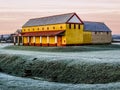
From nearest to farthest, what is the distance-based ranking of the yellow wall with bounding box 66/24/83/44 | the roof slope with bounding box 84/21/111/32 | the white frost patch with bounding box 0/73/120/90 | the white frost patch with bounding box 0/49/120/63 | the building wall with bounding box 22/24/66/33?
the white frost patch with bounding box 0/73/120/90
the white frost patch with bounding box 0/49/120/63
the yellow wall with bounding box 66/24/83/44
the building wall with bounding box 22/24/66/33
the roof slope with bounding box 84/21/111/32

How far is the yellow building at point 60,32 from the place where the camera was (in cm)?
6781

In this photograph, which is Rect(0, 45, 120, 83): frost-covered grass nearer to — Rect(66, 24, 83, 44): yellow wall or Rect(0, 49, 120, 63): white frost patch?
Rect(0, 49, 120, 63): white frost patch

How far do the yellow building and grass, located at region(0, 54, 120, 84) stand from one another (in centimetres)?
2844

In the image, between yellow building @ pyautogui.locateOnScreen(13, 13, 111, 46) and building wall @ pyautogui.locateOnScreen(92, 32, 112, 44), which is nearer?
→ yellow building @ pyautogui.locateOnScreen(13, 13, 111, 46)

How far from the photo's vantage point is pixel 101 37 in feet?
285

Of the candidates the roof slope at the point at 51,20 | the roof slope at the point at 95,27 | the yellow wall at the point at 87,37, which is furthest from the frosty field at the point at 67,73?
the roof slope at the point at 95,27

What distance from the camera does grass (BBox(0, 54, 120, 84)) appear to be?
89.0 ft

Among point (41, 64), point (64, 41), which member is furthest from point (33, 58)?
point (64, 41)

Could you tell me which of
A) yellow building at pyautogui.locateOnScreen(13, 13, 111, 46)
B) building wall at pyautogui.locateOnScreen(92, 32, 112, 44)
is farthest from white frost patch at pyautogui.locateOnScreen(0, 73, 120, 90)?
building wall at pyautogui.locateOnScreen(92, 32, 112, 44)

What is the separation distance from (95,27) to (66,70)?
57.2 m

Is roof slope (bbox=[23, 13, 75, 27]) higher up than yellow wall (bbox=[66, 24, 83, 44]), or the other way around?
roof slope (bbox=[23, 13, 75, 27])

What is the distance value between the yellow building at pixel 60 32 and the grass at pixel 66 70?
28.4m

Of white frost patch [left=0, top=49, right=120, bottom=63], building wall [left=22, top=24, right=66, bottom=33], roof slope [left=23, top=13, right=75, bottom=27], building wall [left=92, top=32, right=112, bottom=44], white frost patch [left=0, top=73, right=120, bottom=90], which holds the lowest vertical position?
white frost patch [left=0, top=73, right=120, bottom=90]

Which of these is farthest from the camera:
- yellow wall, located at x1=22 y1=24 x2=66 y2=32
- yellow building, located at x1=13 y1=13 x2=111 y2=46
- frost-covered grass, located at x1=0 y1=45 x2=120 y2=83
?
yellow wall, located at x1=22 y1=24 x2=66 y2=32
